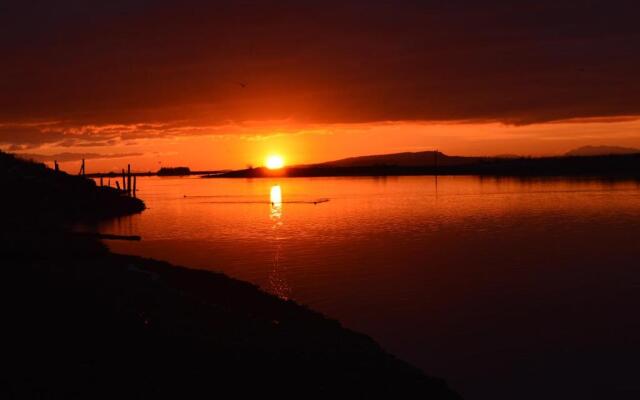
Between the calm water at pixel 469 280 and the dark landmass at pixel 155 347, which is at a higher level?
the dark landmass at pixel 155 347

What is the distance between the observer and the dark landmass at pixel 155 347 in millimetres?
10352

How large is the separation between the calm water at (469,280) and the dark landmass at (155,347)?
13.4ft

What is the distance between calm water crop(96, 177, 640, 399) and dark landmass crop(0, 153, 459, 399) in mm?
4075

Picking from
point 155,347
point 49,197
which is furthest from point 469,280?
point 49,197

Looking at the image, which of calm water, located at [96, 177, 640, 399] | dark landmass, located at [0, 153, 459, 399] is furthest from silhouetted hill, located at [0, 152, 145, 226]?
dark landmass, located at [0, 153, 459, 399]

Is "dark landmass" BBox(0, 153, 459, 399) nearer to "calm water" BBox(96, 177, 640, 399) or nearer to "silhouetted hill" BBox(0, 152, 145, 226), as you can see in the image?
"calm water" BBox(96, 177, 640, 399)

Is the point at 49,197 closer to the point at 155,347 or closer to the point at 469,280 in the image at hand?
the point at 469,280

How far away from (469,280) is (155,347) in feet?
66.9

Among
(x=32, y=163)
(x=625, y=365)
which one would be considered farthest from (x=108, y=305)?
(x=32, y=163)

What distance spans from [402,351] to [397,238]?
2750cm

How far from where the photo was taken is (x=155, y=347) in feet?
38.8

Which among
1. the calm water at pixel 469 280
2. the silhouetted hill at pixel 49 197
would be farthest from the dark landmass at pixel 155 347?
the silhouetted hill at pixel 49 197

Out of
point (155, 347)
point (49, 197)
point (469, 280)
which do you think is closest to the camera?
point (155, 347)

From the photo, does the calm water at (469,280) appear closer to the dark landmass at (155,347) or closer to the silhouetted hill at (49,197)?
the dark landmass at (155,347)
